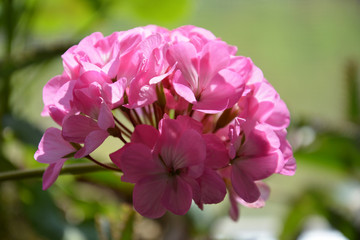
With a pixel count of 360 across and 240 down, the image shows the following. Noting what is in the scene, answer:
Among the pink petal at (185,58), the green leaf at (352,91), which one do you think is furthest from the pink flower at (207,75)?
the green leaf at (352,91)

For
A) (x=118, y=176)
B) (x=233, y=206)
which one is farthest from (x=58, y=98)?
(x=118, y=176)

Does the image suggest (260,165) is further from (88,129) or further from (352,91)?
(352,91)

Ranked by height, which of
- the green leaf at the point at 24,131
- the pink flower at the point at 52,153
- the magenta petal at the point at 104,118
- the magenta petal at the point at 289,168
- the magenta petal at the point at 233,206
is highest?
the magenta petal at the point at 104,118

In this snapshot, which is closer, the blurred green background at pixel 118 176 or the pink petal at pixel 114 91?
the pink petal at pixel 114 91

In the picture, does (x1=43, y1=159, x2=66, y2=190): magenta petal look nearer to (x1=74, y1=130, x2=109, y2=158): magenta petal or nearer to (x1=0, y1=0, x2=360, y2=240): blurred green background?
(x1=74, y1=130, x2=109, y2=158): magenta petal

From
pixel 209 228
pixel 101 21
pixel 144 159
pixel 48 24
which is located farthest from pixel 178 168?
pixel 48 24

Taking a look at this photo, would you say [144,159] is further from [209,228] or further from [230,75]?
[209,228]

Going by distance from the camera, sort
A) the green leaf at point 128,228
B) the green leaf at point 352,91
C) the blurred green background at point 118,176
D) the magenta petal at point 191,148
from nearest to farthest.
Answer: the magenta petal at point 191,148, the green leaf at point 128,228, the blurred green background at point 118,176, the green leaf at point 352,91

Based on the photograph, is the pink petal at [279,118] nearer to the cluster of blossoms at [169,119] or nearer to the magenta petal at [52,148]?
the cluster of blossoms at [169,119]
